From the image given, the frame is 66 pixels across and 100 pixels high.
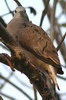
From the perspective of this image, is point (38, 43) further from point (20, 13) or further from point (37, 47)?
point (20, 13)

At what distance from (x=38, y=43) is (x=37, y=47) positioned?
0.11 metres

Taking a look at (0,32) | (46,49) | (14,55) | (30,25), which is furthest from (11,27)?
(0,32)

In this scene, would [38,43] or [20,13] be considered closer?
[38,43]

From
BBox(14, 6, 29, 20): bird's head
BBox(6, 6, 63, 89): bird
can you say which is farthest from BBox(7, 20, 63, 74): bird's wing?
BBox(14, 6, 29, 20): bird's head

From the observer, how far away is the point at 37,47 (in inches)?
98.6

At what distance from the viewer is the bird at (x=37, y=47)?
2.32m

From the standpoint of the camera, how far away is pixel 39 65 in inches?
95.7

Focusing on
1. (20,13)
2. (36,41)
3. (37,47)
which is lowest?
(37,47)

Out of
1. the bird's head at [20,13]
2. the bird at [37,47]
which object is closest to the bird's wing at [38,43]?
the bird at [37,47]

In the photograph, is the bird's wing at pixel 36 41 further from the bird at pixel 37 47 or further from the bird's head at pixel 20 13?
the bird's head at pixel 20 13

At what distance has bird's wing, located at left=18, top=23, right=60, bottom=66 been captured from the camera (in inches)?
93.8

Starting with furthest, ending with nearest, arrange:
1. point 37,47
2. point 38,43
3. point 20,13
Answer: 1. point 20,13
2. point 38,43
3. point 37,47

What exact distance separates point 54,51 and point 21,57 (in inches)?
30.3

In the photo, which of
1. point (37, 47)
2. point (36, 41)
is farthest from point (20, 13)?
point (37, 47)
